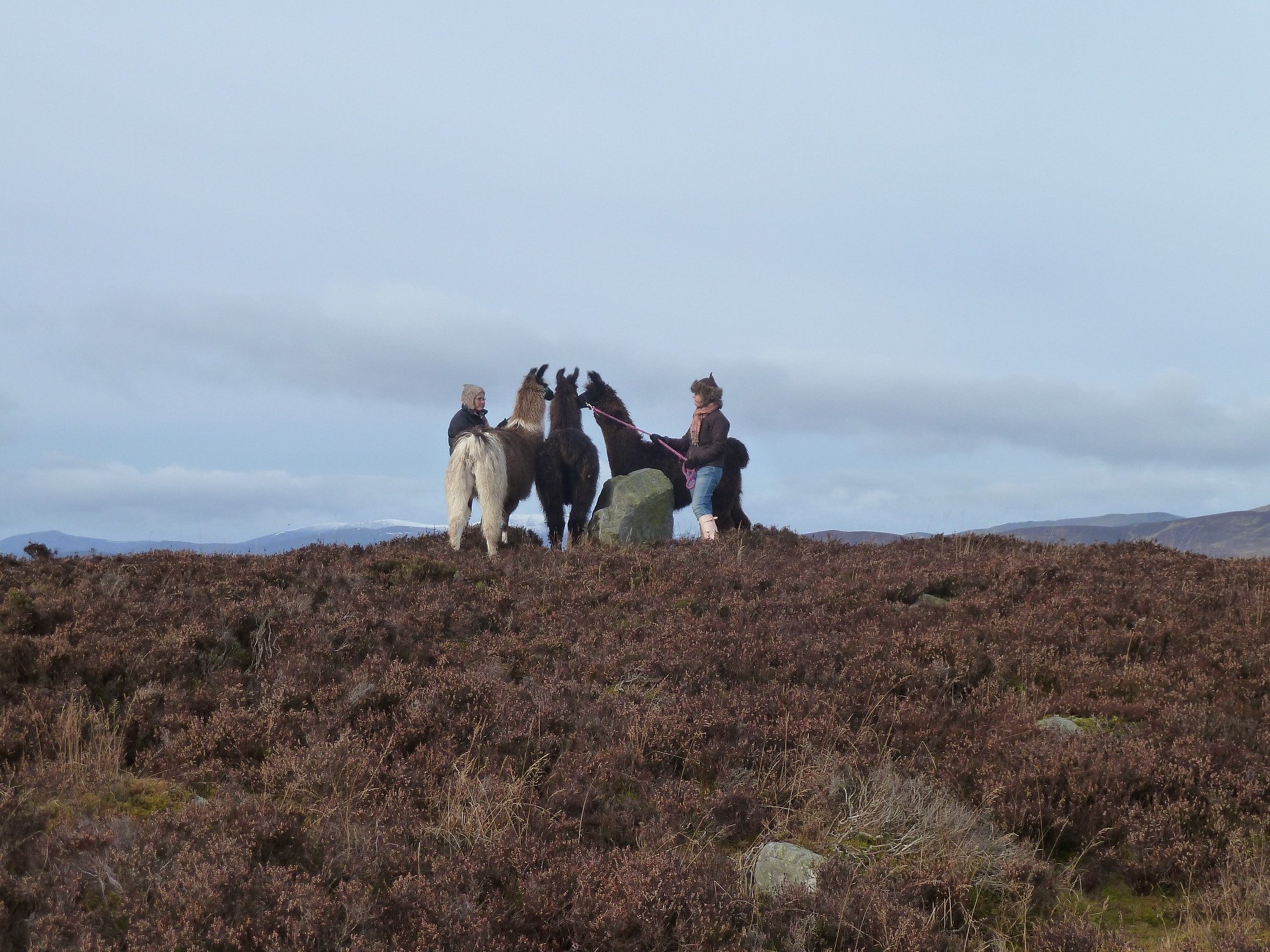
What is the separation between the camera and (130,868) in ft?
13.4

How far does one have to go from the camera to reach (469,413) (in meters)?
15.3

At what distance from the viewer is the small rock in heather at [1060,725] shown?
596 centimetres

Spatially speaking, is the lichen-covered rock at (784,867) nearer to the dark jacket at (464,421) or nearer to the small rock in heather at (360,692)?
the small rock in heather at (360,692)

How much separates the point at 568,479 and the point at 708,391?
2.79m

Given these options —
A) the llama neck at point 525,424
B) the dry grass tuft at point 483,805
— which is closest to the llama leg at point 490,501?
the llama neck at point 525,424

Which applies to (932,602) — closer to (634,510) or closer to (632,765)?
(632,765)

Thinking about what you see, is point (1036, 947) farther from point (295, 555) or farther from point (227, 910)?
point (295, 555)

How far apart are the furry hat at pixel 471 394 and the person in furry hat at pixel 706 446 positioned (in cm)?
377

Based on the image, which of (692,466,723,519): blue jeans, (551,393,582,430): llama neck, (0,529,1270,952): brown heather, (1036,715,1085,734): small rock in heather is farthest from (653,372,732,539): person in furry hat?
(1036,715,1085,734): small rock in heather

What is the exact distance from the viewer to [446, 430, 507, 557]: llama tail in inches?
497

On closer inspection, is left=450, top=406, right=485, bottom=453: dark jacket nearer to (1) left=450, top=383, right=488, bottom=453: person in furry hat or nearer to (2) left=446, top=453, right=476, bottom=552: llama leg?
(1) left=450, top=383, right=488, bottom=453: person in furry hat

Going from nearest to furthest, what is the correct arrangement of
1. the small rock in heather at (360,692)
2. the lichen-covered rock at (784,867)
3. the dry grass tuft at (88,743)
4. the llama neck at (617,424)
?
1. the lichen-covered rock at (784,867)
2. the dry grass tuft at (88,743)
3. the small rock in heather at (360,692)
4. the llama neck at (617,424)

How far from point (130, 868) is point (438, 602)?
184 inches

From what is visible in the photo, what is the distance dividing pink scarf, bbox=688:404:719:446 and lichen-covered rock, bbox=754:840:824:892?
10.2m
